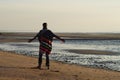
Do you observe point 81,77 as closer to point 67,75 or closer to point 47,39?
point 67,75

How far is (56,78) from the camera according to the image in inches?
549

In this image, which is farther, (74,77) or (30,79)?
(74,77)

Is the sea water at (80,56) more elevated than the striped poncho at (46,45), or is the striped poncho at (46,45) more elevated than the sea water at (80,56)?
the striped poncho at (46,45)

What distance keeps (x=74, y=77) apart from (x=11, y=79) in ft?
8.11

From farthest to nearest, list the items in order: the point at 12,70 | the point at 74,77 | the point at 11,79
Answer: the point at 12,70 → the point at 74,77 → the point at 11,79

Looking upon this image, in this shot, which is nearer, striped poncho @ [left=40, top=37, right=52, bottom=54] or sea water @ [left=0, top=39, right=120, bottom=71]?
striped poncho @ [left=40, top=37, right=52, bottom=54]

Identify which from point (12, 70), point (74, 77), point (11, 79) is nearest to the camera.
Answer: point (11, 79)

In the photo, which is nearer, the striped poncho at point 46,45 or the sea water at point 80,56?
the striped poncho at point 46,45

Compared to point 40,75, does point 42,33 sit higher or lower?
higher

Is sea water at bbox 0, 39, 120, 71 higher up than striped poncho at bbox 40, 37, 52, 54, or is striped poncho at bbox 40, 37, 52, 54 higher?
striped poncho at bbox 40, 37, 52, 54

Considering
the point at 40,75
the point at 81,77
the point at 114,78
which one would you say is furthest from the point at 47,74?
the point at 114,78

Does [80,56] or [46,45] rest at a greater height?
[46,45]

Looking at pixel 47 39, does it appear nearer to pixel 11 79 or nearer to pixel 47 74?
pixel 47 74

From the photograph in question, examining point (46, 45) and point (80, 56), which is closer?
point (46, 45)
